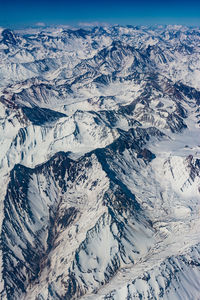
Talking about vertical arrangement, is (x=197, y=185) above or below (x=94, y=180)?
below

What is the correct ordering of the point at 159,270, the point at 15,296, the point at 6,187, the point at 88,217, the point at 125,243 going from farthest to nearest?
the point at 6,187
the point at 88,217
the point at 125,243
the point at 15,296
the point at 159,270

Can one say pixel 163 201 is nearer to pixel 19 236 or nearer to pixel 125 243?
pixel 125 243

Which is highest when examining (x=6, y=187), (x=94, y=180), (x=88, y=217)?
(x=6, y=187)

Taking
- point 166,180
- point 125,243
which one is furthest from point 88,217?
point 166,180

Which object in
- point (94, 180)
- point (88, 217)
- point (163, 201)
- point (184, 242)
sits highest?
point (94, 180)

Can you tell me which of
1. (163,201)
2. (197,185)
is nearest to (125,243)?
(163,201)

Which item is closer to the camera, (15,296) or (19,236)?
(15,296)

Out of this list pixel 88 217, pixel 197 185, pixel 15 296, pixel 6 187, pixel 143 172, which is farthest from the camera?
pixel 143 172

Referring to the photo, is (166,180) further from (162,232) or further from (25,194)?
(25,194)

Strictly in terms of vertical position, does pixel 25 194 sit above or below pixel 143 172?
above
